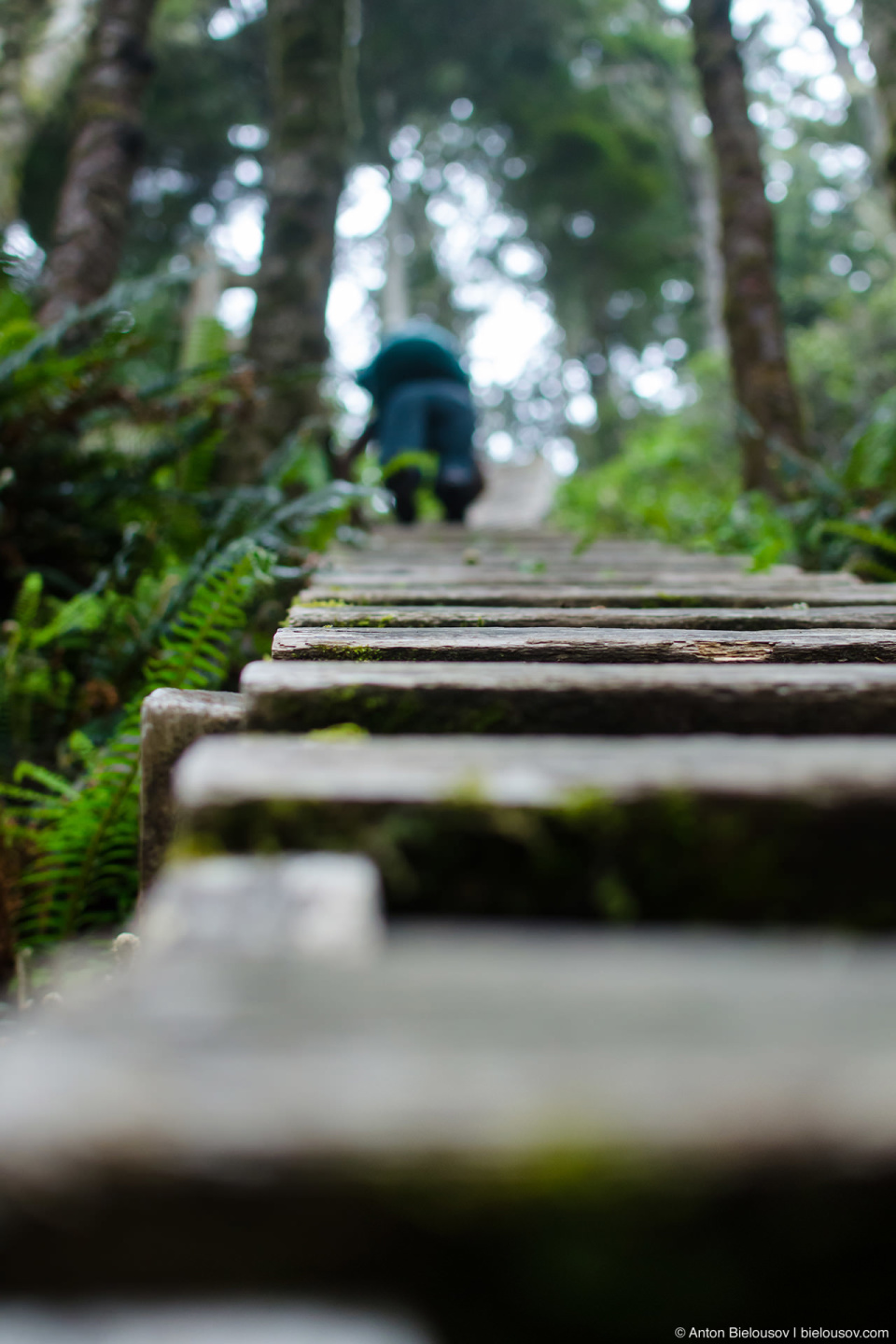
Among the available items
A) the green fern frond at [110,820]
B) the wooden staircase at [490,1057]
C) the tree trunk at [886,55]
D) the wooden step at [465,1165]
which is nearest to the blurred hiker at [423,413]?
the tree trunk at [886,55]

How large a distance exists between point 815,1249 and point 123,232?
193 inches

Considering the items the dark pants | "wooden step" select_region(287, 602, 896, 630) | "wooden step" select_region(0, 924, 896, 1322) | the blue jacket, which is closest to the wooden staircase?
"wooden step" select_region(0, 924, 896, 1322)

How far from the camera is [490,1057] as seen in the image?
42cm

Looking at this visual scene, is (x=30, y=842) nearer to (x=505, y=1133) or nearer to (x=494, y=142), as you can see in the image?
(x=505, y=1133)

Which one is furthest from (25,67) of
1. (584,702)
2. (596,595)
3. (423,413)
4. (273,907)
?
(273,907)

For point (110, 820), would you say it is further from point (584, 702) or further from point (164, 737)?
point (584, 702)

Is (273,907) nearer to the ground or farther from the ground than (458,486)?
nearer to the ground

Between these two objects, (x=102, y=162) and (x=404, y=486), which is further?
(x=404, y=486)

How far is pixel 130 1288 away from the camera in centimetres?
41

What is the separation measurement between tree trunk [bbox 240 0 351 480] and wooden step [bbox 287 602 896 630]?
2.55m

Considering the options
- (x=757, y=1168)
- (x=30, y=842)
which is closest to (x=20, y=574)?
(x=30, y=842)

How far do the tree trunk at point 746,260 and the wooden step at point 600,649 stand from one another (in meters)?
3.52

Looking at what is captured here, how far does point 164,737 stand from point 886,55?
505 cm

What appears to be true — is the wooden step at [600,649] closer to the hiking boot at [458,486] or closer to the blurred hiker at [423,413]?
the blurred hiker at [423,413]
